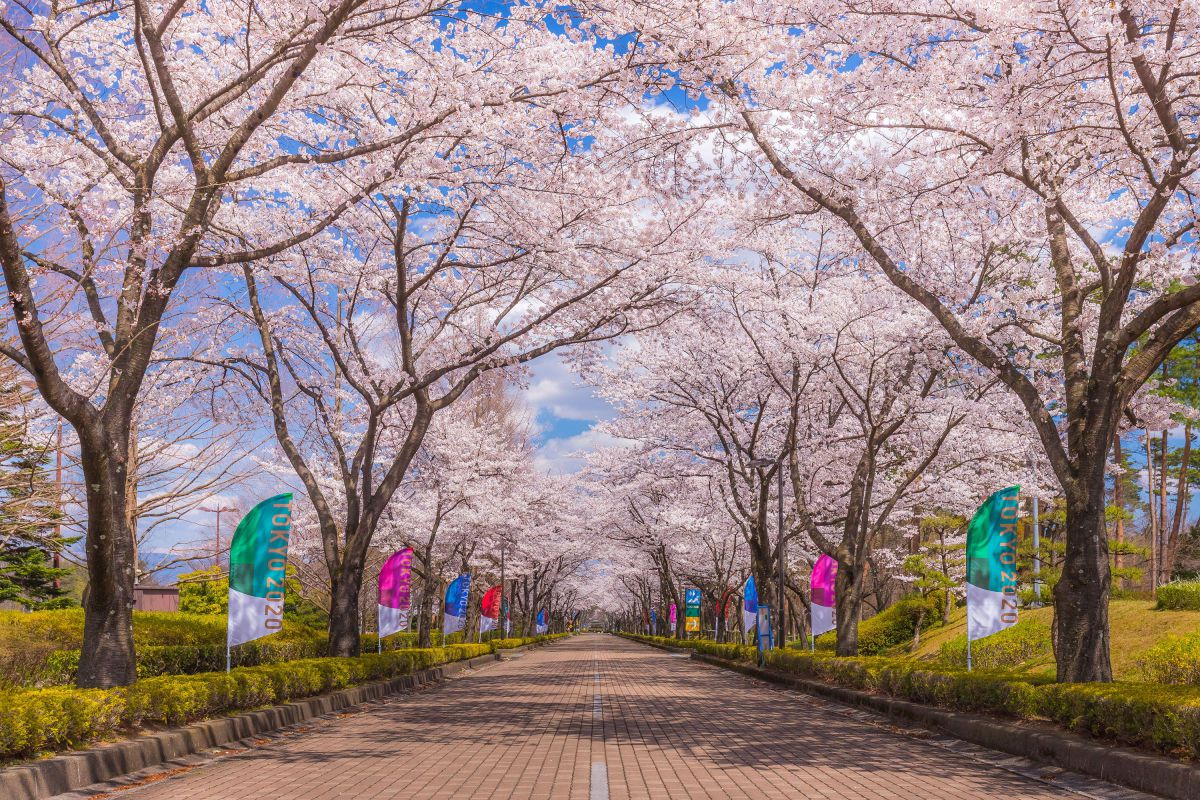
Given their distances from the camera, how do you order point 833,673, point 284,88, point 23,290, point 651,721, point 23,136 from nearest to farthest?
point 23,290 → point 284,88 → point 651,721 → point 23,136 → point 833,673

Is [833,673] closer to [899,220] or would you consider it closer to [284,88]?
[899,220]

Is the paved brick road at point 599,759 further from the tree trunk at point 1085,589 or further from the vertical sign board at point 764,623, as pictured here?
the vertical sign board at point 764,623

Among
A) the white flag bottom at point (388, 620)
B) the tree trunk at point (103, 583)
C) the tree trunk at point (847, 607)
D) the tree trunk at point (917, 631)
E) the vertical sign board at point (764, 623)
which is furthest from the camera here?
the tree trunk at point (917, 631)

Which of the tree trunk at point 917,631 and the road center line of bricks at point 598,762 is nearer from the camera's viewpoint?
the road center line of bricks at point 598,762

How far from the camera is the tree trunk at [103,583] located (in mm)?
9977

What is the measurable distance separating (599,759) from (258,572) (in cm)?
671

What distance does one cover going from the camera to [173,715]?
32.6 ft

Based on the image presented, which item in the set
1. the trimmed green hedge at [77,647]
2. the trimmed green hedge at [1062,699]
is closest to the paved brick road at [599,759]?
the trimmed green hedge at [1062,699]

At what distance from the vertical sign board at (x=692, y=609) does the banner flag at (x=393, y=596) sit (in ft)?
103

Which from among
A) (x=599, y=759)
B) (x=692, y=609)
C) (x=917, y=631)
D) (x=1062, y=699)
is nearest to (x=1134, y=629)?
(x=917, y=631)

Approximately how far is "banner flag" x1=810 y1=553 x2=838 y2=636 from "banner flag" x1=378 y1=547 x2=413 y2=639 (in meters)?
10.5

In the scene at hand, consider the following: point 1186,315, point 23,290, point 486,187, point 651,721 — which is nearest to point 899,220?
point 1186,315

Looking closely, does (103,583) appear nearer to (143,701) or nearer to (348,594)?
(143,701)

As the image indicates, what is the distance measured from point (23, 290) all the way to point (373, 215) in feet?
34.7
